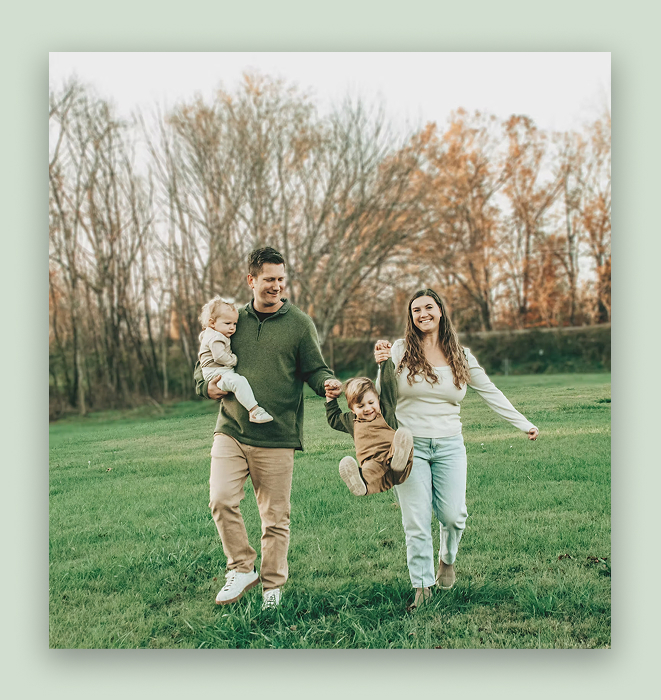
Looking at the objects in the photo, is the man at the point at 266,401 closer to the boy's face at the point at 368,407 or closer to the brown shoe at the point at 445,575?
the boy's face at the point at 368,407

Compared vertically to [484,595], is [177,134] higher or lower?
higher

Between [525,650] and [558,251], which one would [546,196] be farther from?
[525,650]

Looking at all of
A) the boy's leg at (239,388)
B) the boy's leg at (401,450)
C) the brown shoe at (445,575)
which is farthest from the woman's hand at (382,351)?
the brown shoe at (445,575)

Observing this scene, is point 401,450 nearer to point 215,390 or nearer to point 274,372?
point 274,372

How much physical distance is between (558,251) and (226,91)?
2238 millimetres

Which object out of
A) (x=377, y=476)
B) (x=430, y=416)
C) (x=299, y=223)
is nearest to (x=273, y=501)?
(x=377, y=476)

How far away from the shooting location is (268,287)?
2934 millimetres

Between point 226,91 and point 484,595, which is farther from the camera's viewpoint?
point 226,91

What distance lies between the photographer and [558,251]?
425 cm

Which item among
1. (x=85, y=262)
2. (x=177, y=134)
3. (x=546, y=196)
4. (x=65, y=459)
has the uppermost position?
(x=177, y=134)

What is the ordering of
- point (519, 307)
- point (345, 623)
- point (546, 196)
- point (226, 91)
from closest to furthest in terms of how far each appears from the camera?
point (345, 623), point (226, 91), point (546, 196), point (519, 307)

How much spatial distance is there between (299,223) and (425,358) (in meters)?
1.73

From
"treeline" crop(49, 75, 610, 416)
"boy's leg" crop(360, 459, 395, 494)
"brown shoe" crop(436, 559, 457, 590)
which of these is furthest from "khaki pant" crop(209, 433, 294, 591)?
"treeline" crop(49, 75, 610, 416)
